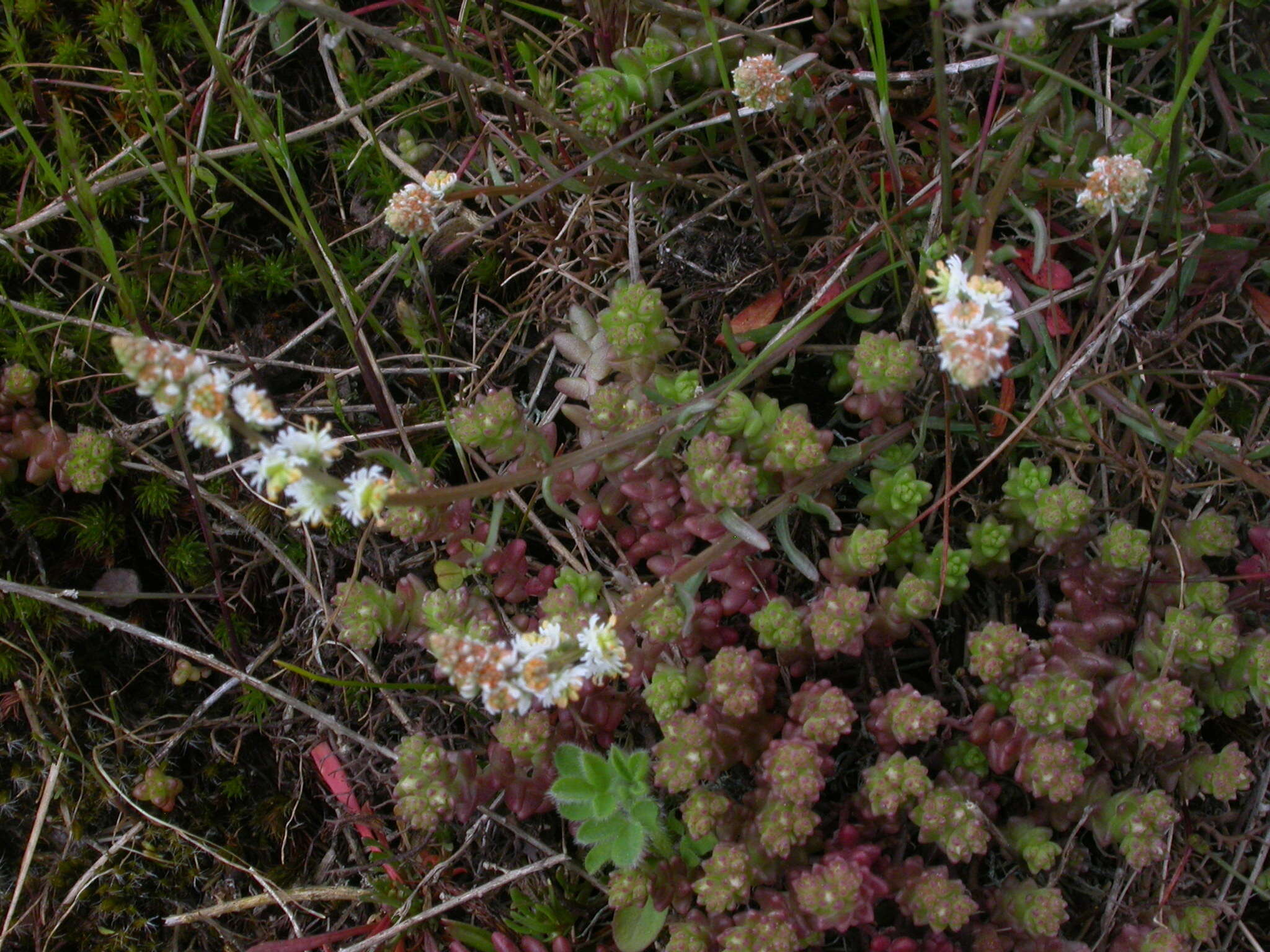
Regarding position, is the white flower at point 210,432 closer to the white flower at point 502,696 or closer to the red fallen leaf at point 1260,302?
the white flower at point 502,696

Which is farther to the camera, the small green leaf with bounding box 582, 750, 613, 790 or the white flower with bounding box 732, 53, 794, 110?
the white flower with bounding box 732, 53, 794, 110

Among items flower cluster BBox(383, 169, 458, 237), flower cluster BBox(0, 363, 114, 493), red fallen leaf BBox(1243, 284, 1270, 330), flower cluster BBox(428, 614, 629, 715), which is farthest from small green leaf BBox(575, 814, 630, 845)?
red fallen leaf BBox(1243, 284, 1270, 330)

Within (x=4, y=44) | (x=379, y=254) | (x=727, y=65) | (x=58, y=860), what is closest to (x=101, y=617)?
(x=58, y=860)

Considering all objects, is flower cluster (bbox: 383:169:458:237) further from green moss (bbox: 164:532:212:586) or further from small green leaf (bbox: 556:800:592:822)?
small green leaf (bbox: 556:800:592:822)

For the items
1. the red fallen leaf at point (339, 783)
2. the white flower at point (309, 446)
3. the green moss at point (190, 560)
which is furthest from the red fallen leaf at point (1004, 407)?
the green moss at point (190, 560)

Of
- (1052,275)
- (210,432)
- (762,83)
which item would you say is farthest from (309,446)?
(1052,275)

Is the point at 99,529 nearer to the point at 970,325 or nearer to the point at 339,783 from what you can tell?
the point at 339,783
